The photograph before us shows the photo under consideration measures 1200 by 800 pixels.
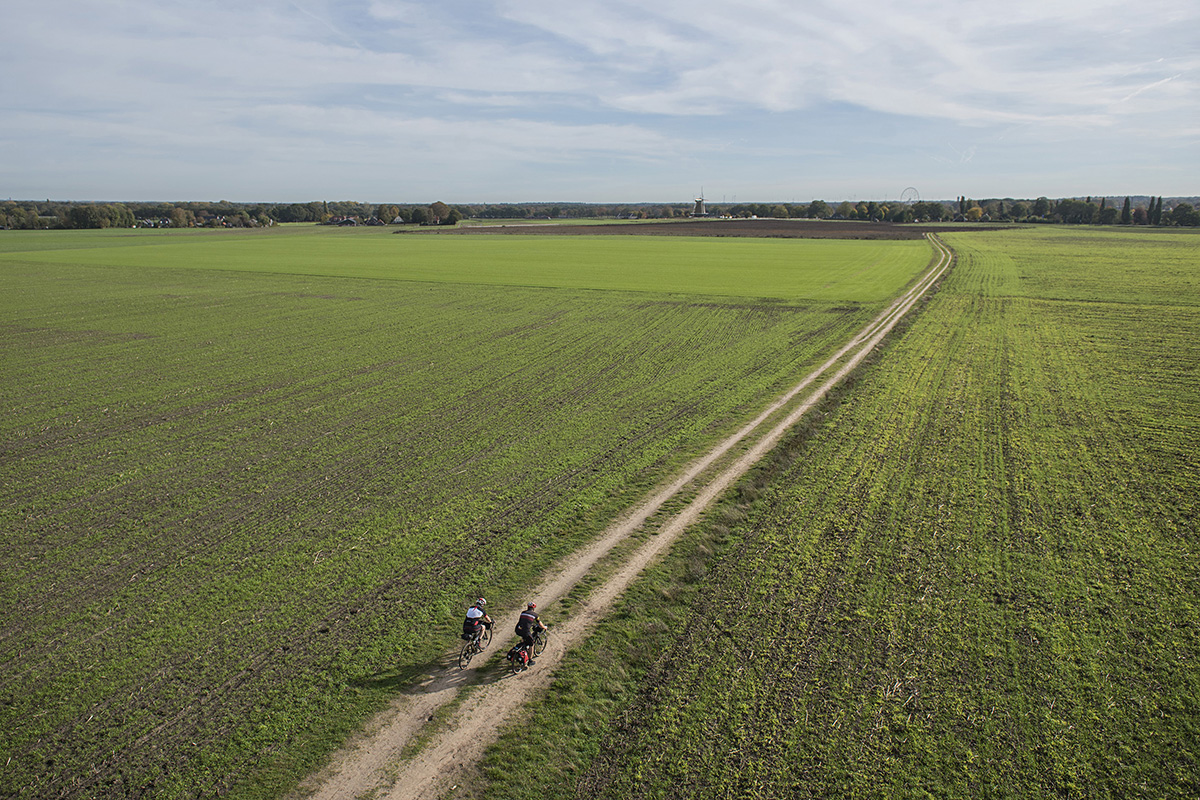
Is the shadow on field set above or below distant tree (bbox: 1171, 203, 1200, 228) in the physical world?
below

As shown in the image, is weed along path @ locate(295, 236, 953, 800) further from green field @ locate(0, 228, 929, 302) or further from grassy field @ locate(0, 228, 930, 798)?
green field @ locate(0, 228, 929, 302)

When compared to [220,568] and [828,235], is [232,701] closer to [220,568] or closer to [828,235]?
[220,568]

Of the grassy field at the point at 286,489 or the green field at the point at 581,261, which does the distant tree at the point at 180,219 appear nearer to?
the green field at the point at 581,261

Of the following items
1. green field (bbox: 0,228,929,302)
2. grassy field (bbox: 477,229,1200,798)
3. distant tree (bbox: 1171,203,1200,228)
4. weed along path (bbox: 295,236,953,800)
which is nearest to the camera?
weed along path (bbox: 295,236,953,800)

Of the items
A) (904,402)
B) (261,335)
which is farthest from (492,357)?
(904,402)

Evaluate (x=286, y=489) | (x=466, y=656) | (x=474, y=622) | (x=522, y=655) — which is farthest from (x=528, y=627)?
(x=286, y=489)

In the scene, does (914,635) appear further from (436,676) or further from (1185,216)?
(1185,216)

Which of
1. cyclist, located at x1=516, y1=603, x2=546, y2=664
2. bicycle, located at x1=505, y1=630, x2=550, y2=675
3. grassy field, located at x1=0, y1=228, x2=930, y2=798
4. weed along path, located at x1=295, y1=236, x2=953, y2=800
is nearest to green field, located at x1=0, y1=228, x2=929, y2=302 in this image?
grassy field, located at x1=0, y1=228, x2=930, y2=798
